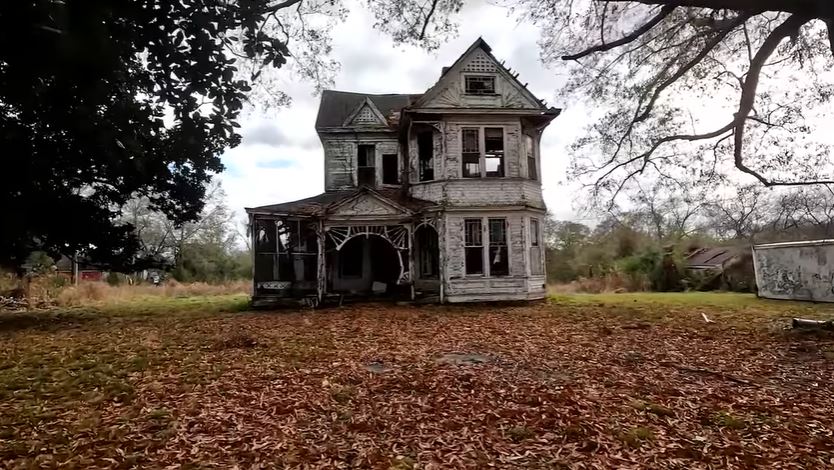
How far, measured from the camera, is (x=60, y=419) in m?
5.16

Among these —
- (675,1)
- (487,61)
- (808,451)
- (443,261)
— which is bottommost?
(808,451)

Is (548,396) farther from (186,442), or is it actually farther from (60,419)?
(60,419)

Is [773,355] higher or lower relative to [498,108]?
lower

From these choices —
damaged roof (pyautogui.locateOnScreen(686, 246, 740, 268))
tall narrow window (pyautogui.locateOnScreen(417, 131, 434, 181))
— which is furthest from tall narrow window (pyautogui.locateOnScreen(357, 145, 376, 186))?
damaged roof (pyautogui.locateOnScreen(686, 246, 740, 268))

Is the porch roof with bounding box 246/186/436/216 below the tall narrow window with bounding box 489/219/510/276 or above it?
above

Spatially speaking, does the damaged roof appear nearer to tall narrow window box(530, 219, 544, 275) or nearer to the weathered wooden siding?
tall narrow window box(530, 219, 544, 275)

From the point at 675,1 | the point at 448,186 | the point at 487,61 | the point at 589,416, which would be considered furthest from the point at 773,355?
the point at 487,61

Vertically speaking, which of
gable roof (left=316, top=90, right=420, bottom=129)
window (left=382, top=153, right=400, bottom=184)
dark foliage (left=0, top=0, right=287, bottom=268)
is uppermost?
gable roof (left=316, top=90, right=420, bottom=129)

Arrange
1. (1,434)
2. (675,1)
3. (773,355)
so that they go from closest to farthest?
(1,434), (675,1), (773,355)

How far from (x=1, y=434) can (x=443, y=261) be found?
12.2 m

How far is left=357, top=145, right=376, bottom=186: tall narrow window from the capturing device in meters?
18.5

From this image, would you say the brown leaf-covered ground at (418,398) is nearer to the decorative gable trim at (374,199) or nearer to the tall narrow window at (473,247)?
the tall narrow window at (473,247)

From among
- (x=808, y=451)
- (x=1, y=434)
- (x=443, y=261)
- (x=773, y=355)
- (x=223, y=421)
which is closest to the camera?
(x=808, y=451)

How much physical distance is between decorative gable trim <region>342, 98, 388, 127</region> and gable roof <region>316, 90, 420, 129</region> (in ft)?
0.35
